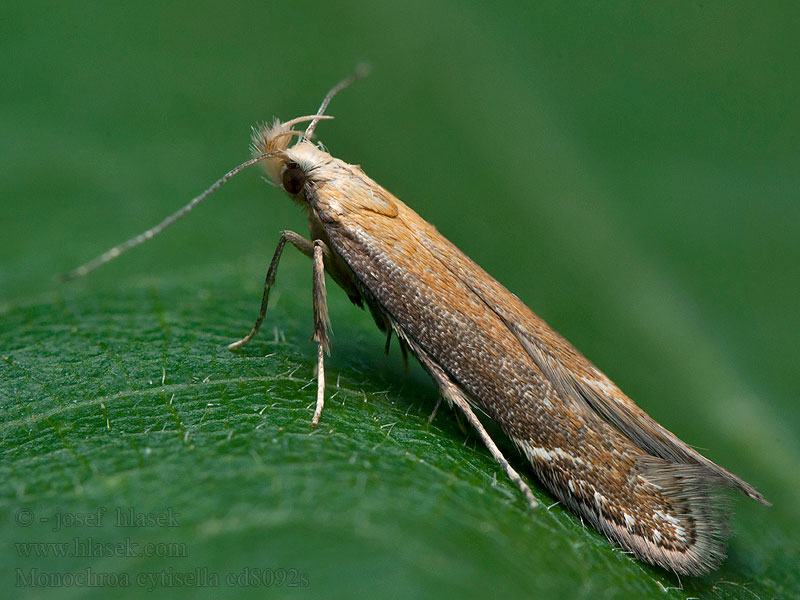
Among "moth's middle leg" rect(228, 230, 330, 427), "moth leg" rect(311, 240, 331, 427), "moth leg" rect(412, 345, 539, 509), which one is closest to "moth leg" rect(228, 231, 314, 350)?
"moth's middle leg" rect(228, 230, 330, 427)

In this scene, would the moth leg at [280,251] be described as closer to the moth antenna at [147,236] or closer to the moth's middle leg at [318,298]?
the moth's middle leg at [318,298]

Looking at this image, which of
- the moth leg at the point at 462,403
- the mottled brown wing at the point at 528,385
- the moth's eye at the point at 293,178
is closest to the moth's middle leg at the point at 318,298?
the mottled brown wing at the point at 528,385

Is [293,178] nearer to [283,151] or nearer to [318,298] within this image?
[283,151]

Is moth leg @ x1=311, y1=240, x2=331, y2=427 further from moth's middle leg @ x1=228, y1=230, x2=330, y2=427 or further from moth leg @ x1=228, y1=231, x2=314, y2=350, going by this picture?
moth leg @ x1=228, y1=231, x2=314, y2=350

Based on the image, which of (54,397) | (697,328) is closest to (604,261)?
(697,328)

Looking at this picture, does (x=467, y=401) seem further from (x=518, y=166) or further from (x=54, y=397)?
(x=518, y=166)

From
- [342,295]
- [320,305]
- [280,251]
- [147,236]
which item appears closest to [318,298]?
[320,305]

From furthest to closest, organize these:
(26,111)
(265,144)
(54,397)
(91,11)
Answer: (91,11) → (26,111) → (265,144) → (54,397)
